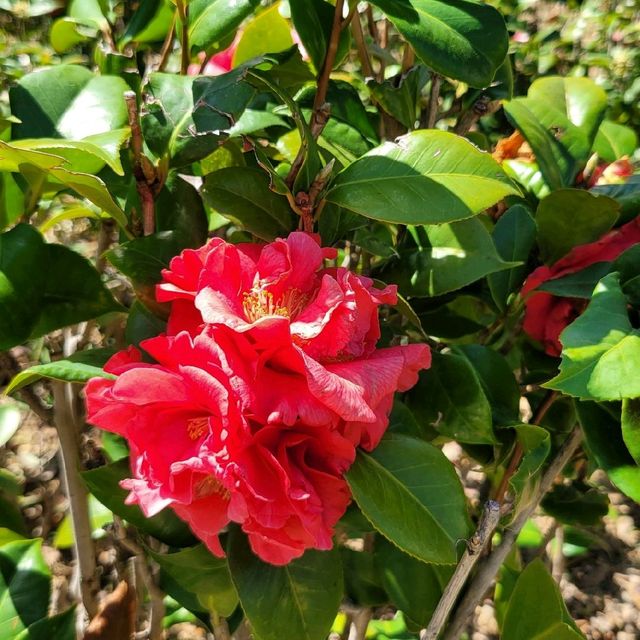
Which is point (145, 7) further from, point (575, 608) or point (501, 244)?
point (575, 608)

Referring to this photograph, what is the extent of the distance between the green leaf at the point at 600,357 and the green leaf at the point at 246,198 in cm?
28

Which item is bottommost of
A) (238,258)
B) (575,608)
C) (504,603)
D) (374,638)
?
(575,608)

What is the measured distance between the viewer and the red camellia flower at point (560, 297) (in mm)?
800

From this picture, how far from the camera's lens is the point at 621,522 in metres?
2.10

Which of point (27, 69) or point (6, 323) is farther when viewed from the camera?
point (27, 69)

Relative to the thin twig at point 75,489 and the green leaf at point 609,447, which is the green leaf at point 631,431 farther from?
the thin twig at point 75,489

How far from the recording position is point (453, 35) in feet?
2.12

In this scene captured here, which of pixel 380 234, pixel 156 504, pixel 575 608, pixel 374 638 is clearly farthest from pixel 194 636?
pixel 156 504

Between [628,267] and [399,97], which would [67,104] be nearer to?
[399,97]

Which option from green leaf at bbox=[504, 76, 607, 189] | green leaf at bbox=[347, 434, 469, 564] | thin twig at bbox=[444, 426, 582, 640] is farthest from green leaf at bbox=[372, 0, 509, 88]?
thin twig at bbox=[444, 426, 582, 640]

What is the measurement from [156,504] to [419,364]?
0.78 feet

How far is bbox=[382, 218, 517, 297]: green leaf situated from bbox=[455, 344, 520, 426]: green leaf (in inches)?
3.8

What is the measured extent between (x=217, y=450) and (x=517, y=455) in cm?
42

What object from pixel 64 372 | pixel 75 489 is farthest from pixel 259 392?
pixel 75 489
